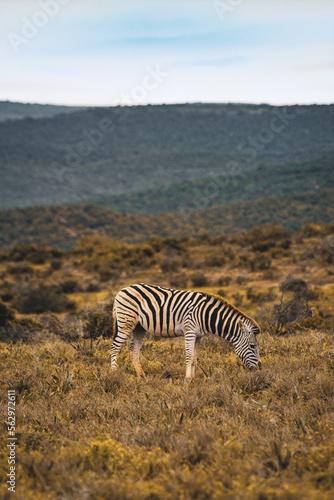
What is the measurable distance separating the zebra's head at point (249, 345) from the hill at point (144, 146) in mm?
124593

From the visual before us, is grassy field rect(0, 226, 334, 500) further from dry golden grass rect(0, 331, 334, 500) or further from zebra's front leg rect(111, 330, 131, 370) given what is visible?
zebra's front leg rect(111, 330, 131, 370)

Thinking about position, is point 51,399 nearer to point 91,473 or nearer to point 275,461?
point 91,473

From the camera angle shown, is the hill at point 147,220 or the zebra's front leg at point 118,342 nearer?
the zebra's front leg at point 118,342

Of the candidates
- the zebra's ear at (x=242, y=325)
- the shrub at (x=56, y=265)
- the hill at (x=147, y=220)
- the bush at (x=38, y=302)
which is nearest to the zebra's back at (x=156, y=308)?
the zebra's ear at (x=242, y=325)

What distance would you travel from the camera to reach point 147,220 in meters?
81.8

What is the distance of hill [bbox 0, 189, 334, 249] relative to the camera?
6950 cm

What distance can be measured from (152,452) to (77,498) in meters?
0.97

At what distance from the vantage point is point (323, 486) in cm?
387

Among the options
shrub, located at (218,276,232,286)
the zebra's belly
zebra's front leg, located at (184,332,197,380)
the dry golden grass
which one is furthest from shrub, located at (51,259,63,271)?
zebra's front leg, located at (184,332,197,380)

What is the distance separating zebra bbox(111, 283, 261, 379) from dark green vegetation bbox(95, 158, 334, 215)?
300ft

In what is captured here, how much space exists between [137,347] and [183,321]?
953 millimetres

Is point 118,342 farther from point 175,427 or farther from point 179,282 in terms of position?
point 179,282

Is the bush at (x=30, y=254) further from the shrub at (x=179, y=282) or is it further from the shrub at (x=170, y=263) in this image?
the shrub at (x=179, y=282)

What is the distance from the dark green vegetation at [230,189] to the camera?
329 feet
